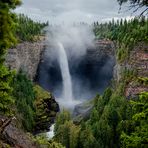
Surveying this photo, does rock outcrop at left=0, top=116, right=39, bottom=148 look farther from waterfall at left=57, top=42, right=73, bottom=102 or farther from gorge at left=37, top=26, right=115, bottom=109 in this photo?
gorge at left=37, top=26, right=115, bottom=109

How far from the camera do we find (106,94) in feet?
413

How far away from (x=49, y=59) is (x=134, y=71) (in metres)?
72.8

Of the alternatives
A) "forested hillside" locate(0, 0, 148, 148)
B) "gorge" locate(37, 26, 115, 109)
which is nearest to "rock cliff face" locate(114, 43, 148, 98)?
"forested hillside" locate(0, 0, 148, 148)

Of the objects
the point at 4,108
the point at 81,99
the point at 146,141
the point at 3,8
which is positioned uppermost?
the point at 3,8

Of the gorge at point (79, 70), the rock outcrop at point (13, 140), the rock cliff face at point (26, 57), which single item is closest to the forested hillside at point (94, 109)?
the rock cliff face at point (26, 57)

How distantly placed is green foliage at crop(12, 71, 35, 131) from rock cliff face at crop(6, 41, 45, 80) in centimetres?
500

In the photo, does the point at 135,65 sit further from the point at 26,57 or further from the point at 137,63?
the point at 26,57

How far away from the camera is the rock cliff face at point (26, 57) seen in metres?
148

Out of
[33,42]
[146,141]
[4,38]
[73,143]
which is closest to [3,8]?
[4,38]

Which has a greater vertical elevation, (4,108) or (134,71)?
(4,108)

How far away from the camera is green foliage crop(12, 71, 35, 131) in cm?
11806

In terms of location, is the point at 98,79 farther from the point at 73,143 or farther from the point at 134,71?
the point at 73,143

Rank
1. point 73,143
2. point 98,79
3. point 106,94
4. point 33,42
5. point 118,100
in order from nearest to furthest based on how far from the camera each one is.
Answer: point 73,143, point 118,100, point 106,94, point 33,42, point 98,79

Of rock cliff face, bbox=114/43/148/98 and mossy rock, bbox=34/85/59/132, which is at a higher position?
rock cliff face, bbox=114/43/148/98
